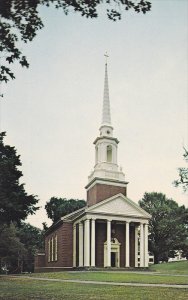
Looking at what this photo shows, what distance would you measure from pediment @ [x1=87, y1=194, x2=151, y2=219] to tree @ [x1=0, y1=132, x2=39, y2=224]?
15.8 metres

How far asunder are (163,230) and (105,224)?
26194 millimetres

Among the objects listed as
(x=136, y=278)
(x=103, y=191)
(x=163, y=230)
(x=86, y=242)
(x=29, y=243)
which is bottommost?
(x=29, y=243)

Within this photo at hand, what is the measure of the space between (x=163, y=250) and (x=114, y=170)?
30723mm

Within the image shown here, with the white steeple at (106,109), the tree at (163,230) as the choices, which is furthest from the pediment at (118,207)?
the tree at (163,230)

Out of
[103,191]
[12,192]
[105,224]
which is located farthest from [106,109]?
[12,192]

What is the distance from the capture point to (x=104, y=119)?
53281 mm

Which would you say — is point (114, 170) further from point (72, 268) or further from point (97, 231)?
point (72, 268)

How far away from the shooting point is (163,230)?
7319 cm

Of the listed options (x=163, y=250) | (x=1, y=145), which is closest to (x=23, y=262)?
(x=163, y=250)

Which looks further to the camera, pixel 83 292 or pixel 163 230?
pixel 163 230

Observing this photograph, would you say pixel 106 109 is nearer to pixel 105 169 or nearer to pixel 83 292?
pixel 105 169

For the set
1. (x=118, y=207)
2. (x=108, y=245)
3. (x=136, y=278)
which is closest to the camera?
(x=136, y=278)

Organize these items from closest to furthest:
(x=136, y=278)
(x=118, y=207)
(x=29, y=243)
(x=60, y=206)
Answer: (x=136, y=278)
(x=118, y=207)
(x=60, y=206)
(x=29, y=243)

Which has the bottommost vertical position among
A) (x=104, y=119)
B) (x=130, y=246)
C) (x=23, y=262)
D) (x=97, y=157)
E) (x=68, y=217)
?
(x=23, y=262)
